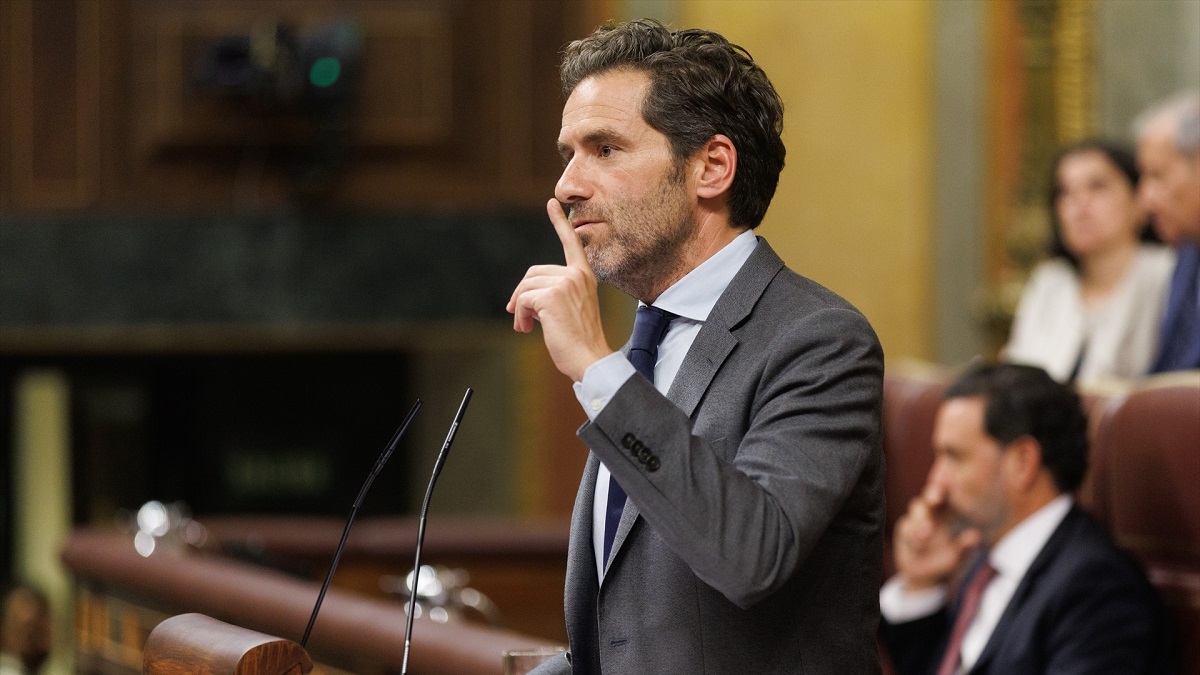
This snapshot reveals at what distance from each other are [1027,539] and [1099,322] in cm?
147

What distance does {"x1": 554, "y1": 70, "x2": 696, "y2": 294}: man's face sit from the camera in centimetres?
167

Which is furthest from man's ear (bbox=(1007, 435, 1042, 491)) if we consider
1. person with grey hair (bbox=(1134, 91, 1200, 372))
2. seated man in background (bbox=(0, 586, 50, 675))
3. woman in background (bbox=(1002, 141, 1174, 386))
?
seated man in background (bbox=(0, 586, 50, 675))

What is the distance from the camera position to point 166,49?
6.27 m

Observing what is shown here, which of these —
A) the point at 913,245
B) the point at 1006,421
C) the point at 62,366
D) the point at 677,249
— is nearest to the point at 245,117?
the point at 62,366

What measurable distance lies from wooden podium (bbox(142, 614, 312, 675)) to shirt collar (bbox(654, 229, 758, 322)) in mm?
560

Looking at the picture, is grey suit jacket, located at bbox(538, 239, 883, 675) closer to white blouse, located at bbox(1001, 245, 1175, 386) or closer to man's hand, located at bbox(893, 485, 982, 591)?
man's hand, located at bbox(893, 485, 982, 591)

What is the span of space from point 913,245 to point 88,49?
3.52 meters

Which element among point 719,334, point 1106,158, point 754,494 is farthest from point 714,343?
point 1106,158

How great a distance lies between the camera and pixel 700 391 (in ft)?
5.23

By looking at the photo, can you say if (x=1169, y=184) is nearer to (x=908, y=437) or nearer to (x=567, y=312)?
(x=908, y=437)

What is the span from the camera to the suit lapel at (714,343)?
1.59m

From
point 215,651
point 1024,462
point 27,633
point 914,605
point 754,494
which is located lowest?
point 27,633

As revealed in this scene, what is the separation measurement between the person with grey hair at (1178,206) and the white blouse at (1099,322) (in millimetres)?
183

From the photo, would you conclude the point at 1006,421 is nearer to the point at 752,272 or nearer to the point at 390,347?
the point at 752,272
